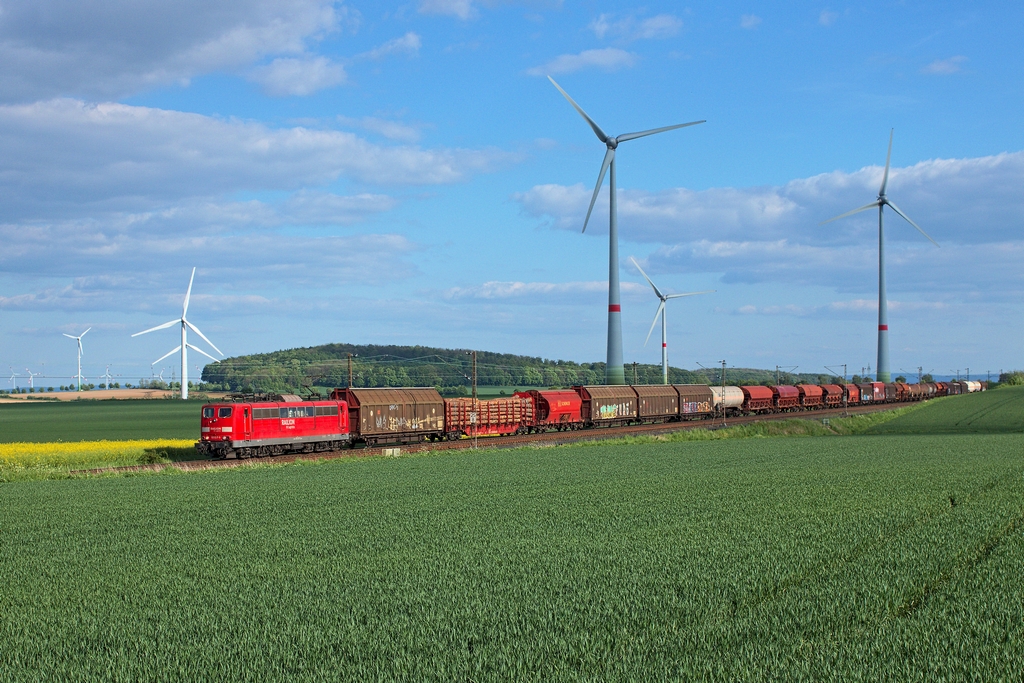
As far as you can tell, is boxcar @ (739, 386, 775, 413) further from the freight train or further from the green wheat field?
the green wheat field

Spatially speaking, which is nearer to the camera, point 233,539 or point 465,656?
point 465,656

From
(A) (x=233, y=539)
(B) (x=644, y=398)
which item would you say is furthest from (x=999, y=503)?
(B) (x=644, y=398)

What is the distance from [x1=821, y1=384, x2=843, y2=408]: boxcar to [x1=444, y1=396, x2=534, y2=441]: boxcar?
66519 millimetres

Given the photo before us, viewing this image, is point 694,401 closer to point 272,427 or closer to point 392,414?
point 392,414

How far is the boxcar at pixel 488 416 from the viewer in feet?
229

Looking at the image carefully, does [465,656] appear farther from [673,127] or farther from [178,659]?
[673,127]

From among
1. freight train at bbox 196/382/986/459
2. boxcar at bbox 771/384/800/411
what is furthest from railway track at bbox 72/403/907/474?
boxcar at bbox 771/384/800/411

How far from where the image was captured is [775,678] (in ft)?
36.5

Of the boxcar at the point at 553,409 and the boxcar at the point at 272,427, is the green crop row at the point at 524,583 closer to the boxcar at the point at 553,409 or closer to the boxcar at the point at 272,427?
the boxcar at the point at 272,427

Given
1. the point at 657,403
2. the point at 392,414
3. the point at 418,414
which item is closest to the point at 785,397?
the point at 657,403

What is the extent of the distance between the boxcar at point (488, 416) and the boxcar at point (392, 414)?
46.4 inches

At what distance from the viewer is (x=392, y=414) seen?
64.6 m

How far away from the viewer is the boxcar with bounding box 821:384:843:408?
412ft

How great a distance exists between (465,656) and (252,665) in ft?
10.1
